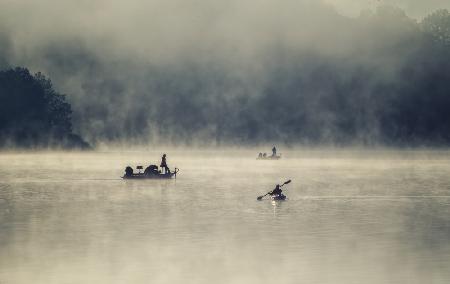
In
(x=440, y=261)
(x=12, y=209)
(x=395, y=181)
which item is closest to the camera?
(x=440, y=261)

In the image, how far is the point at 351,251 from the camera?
3425 cm

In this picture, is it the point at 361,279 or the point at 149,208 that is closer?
the point at 361,279

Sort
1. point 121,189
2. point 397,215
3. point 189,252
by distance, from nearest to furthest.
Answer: point 189,252
point 397,215
point 121,189

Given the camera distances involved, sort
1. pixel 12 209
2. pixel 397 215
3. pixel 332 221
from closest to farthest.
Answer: pixel 332 221 < pixel 397 215 < pixel 12 209

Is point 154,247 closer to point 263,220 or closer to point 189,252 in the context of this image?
point 189,252

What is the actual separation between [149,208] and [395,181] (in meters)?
45.8

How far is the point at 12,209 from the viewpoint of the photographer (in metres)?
55.4

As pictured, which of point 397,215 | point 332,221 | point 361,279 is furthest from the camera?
point 397,215

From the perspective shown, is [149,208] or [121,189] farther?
[121,189]

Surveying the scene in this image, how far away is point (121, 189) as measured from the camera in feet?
261

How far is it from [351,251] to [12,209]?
93.2 ft

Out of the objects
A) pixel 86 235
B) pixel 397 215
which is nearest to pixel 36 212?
pixel 86 235

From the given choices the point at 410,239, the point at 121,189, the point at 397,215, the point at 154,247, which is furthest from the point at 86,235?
the point at 121,189

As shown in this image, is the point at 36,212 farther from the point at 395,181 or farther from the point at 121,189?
the point at 395,181
